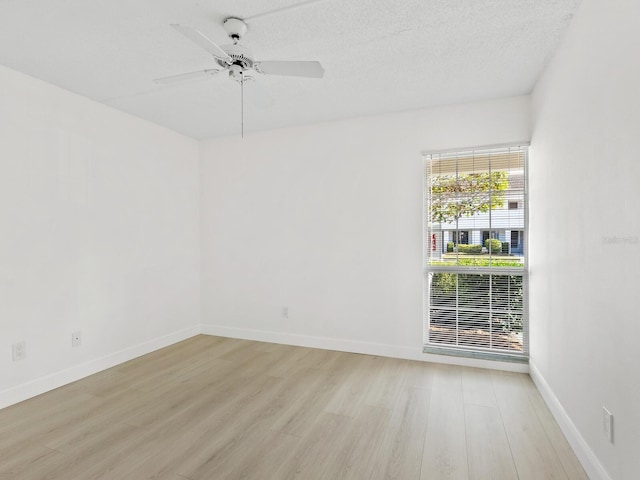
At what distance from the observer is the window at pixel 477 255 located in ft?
10.6

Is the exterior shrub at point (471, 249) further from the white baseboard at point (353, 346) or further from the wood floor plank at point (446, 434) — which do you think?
the wood floor plank at point (446, 434)

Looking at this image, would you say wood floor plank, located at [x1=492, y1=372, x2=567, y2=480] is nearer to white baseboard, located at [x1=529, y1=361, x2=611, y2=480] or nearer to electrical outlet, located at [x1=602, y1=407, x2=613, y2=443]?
white baseboard, located at [x1=529, y1=361, x2=611, y2=480]

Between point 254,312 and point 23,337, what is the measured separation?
2176mm

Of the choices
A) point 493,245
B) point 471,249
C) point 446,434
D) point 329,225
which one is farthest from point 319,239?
point 446,434

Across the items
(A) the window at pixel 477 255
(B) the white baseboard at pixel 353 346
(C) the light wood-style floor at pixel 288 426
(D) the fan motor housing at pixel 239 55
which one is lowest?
(C) the light wood-style floor at pixel 288 426

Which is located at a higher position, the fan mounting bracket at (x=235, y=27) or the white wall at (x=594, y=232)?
the fan mounting bracket at (x=235, y=27)

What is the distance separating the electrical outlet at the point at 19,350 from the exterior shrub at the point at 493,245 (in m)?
4.10

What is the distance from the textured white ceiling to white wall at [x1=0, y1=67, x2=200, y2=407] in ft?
1.22

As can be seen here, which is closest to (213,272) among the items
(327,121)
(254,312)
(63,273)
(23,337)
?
(254,312)

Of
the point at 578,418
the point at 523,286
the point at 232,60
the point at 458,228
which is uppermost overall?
the point at 232,60

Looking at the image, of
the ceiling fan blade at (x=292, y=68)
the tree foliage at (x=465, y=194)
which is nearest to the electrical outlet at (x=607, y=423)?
the tree foliage at (x=465, y=194)

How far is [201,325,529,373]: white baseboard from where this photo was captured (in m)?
3.23

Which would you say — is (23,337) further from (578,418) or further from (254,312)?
(578,418)

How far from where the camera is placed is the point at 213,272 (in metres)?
4.47
